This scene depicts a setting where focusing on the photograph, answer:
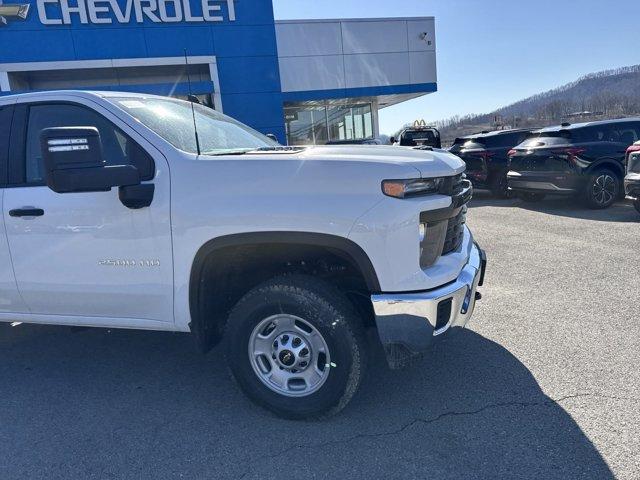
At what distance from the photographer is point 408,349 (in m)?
2.62

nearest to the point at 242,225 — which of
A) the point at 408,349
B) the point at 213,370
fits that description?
the point at 408,349

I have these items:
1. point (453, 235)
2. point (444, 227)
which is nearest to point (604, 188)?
point (453, 235)

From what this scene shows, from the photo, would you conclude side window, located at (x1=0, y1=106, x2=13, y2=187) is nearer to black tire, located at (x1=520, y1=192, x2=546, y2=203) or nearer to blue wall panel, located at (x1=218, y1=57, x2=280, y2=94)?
black tire, located at (x1=520, y1=192, x2=546, y2=203)

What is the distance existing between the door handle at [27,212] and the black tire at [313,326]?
141 cm

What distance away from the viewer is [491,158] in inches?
461

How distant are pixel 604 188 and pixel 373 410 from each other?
8.55 metres

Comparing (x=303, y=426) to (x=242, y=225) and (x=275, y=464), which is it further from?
(x=242, y=225)

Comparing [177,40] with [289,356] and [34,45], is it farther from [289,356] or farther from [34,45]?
[289,356]

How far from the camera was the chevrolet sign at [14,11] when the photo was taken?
1423 centimetres

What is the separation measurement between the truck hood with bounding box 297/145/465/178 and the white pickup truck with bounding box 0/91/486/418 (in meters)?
0.01

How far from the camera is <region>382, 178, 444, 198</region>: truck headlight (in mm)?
2480

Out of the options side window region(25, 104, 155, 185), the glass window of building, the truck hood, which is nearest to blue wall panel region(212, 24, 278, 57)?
the glass window of building

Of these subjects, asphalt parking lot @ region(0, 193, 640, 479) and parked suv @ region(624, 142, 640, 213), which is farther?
parked suv @ region(624, 142, 640, 213)

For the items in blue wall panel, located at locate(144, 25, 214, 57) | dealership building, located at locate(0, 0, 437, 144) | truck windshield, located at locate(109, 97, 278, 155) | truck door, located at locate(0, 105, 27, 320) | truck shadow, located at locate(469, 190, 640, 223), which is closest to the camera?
truck windshield, located at locate(109, 97, 278, 155)
